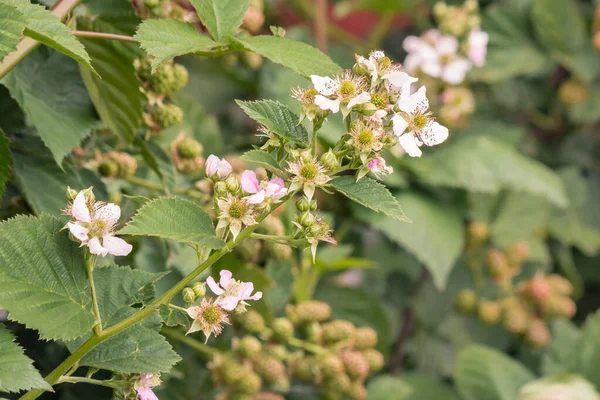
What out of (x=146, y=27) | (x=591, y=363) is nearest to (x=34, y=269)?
(x=146, y=27)

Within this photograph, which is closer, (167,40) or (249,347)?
(167,40)

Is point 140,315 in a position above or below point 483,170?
above

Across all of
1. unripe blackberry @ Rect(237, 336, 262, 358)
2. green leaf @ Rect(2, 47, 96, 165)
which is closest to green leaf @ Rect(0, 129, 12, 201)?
green leaf @ Rect(2, 47, 96, 165)

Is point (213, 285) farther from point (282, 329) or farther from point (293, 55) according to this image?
point (282, 329)

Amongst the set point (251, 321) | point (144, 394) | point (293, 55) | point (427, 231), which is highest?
point (293, 55)

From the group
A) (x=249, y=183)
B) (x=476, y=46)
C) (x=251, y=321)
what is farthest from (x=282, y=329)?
(x=476, y=46)

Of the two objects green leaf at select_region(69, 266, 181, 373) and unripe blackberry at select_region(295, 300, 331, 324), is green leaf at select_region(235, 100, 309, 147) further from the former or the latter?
unripe blackberry at select_region(295, 300, 331, 324)
